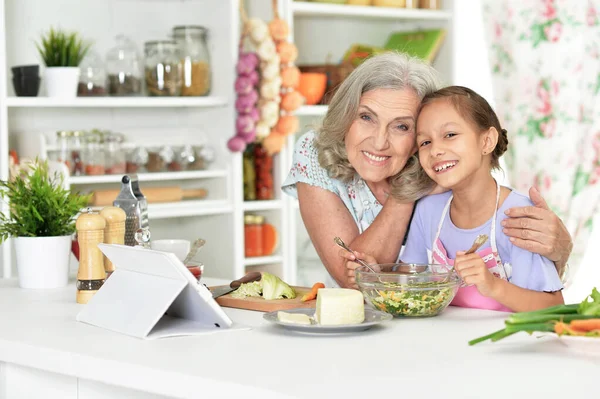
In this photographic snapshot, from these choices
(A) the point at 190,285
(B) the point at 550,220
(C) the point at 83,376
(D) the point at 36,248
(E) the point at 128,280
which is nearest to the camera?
(C) the point at 83,376

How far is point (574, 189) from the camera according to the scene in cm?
382

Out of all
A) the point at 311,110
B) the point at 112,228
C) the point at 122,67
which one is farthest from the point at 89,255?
the point at 311,110


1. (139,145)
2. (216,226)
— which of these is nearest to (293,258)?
(216,226)

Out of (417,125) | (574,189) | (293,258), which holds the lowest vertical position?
(293,258)

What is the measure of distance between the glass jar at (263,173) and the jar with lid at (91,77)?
683 mm

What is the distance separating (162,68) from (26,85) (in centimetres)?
53

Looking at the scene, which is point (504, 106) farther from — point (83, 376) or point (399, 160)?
point (83, 376)

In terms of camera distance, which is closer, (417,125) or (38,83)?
(417,125)

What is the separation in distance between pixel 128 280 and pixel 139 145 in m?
1.77

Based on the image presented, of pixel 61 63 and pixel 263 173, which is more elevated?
pixel 61 63

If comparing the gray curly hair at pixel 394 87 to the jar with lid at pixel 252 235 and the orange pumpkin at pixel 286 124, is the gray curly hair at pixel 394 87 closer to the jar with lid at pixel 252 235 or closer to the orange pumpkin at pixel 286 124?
the orange pumpkin at pixel 286 124

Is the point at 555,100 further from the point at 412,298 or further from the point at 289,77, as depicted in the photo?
the point at 412,298

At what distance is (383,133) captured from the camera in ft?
7.70

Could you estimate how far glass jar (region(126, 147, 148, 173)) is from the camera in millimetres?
3496
